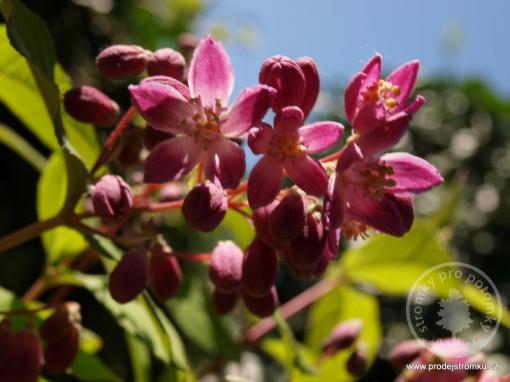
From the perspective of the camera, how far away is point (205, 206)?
745mm

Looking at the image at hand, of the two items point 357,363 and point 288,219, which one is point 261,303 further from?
point 357,363

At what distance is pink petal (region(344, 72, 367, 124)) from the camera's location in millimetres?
799

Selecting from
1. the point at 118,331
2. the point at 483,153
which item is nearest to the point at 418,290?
the point at 118,331

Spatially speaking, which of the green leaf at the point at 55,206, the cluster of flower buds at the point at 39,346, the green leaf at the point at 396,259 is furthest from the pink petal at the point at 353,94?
the green leaf at the point at 396,259

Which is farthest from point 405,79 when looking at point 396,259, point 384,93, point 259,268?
point 396,259

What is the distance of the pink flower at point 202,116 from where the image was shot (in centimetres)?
78

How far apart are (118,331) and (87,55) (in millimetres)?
823

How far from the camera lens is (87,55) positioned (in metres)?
2.03

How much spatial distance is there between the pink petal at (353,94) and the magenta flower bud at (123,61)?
0.26m

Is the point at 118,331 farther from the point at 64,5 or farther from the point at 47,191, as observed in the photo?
the point at 64,5

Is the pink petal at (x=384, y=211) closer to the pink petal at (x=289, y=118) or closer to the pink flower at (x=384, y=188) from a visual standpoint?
the pink flower at (x=384, y=188)

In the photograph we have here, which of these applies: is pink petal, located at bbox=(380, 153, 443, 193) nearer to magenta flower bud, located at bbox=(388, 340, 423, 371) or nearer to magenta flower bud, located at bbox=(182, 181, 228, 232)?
magenta flower bud, located at bbox=(182, 181, 228, 232)

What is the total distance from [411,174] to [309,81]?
0.16 m

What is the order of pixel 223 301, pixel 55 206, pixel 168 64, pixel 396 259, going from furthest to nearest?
pixel 396 259 → pixel 55 206 → pixel 223 301 → pixel 168 64
